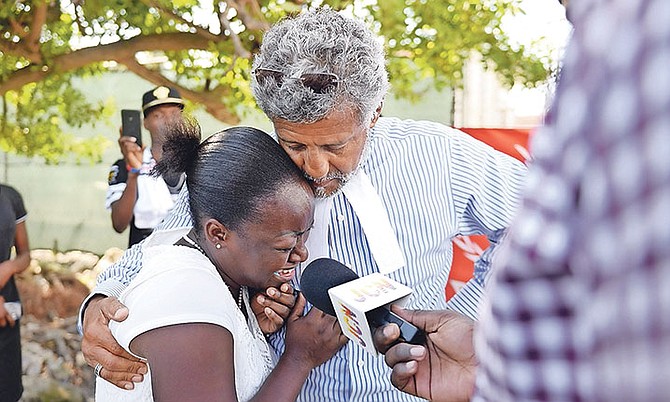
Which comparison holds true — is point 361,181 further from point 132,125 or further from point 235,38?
point 132,125

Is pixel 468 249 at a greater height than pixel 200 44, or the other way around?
pixel 200 44

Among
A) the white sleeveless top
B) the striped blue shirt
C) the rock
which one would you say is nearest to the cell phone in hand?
the rock

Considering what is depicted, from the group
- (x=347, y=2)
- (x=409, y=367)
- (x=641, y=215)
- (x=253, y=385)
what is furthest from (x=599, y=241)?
(x=347, y=2)

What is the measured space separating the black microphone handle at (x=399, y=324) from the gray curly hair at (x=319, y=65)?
710 mm

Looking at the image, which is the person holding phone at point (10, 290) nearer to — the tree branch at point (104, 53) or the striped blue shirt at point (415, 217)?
the tree branch at point (104, 53)

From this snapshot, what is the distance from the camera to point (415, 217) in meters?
2.48

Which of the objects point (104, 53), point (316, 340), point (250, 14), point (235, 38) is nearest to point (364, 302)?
point (316, 340)

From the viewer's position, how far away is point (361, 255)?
94.9 inches

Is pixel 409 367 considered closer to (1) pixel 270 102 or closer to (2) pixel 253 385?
(2) pixel 253 385

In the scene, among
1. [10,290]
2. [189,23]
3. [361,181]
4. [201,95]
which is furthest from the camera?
[201,95]

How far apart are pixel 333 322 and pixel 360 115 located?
1.88 feet

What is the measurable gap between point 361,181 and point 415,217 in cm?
19

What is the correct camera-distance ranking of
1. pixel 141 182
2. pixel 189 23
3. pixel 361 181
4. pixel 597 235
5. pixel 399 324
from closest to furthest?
pixel 597 235 < pixel 399 324 < pixel 361 181 < pixel 141 182 < pixel 189 23

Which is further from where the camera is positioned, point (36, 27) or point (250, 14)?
point (36, 27)
